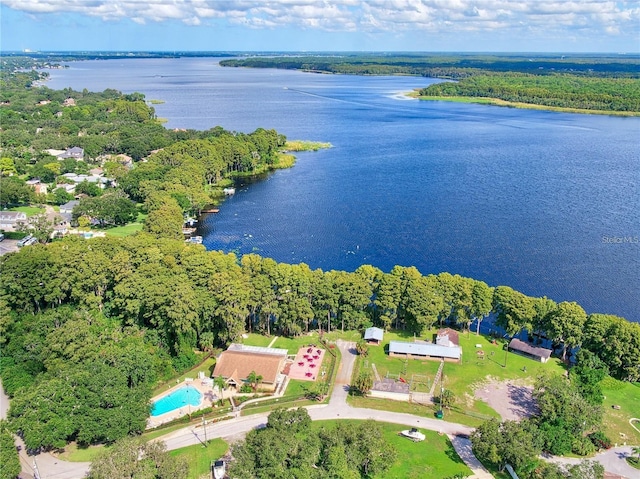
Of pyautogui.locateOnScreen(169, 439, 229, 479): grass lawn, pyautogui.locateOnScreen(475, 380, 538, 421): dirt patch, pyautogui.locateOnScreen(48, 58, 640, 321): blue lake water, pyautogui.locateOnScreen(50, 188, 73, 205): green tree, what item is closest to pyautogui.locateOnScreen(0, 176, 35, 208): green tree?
pyautogui.locateOnScreen(50, 188, 73, 205): green tree

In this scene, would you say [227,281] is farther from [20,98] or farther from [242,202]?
[20,98]

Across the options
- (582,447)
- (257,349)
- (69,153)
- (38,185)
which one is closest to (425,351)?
(582,447)

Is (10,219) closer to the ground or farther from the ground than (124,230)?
farther from the ground

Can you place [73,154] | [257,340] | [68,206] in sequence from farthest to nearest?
[73,154] < [68,206] < [257,340]

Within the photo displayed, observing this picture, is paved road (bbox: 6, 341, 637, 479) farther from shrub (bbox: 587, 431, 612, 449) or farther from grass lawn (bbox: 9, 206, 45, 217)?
grass lawn (bbox: 9, 206, 45, 217)

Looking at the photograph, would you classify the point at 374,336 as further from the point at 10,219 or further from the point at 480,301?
the point at 10,219

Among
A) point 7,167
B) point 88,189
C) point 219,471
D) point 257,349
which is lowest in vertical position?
point 219,471

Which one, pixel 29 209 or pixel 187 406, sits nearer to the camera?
pixel 187 406

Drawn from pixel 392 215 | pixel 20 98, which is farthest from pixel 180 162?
pixel 20 98
